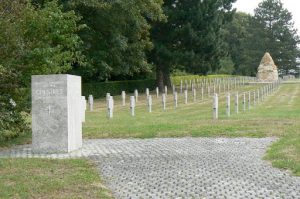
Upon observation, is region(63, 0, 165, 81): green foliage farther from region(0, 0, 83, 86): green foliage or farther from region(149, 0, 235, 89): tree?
region(0, 0, 83, 86): green foliage

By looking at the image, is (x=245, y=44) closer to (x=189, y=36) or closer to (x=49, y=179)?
(x=189, y=36)

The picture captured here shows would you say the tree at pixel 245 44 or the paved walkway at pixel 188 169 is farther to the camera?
the tree at pixel 245 44

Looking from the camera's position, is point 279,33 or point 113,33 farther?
point 279,33

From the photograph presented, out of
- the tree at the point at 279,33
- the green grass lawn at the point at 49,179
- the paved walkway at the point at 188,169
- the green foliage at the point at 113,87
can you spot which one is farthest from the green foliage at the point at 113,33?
the tree at the point at 279,33

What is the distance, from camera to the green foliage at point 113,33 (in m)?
33.6

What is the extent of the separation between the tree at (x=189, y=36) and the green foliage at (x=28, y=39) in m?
27.5

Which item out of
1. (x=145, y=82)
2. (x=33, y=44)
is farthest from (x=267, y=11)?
(x=33, y=44)

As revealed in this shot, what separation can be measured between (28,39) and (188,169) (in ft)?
22.4

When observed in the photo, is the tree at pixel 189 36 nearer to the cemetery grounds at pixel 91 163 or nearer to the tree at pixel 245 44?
the cemetery grounds at pixel 91 163

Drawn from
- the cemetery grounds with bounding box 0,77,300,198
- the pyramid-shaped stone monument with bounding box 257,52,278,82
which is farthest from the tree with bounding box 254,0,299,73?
the cemetery grounds with bounding box 0,77,300,198

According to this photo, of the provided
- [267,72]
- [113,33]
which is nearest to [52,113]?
[113,33]

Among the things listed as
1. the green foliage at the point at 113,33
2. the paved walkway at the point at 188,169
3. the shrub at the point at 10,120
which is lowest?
the paved walkway at the point at 188,169

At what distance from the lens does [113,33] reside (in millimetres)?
35000

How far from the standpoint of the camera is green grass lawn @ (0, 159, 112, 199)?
23.8 ft
